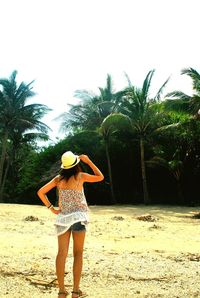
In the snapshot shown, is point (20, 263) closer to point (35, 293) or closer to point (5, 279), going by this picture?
point (5, 279)

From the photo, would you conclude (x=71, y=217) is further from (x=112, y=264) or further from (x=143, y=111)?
(x=143, y=111)

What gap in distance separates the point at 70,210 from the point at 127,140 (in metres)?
22.2

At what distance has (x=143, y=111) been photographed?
24562 mm

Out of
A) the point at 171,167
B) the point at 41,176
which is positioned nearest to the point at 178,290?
the point at 171,167

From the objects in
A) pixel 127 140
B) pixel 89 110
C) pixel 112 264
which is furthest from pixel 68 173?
pixel 89 110

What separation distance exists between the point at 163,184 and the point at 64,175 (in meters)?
21.6

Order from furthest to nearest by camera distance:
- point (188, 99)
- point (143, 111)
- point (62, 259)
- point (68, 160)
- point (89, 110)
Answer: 1. point (89, 110)
2. point (143, 111)
3. point (188, 99)
4. point (68, 160)
5. point (62, 259)

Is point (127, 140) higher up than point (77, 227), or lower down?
higher up

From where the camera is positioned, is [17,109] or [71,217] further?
[17,109]

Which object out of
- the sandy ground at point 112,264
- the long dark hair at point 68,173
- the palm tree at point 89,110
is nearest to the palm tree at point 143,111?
the palm tree at point 89,110

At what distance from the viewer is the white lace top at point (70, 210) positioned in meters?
4.31

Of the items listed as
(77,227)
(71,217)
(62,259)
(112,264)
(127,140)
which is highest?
(127,140)

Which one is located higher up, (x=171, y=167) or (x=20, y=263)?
(x=171, y=167)

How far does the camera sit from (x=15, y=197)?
2948 centimetres
